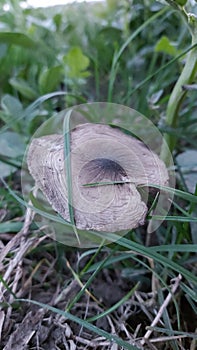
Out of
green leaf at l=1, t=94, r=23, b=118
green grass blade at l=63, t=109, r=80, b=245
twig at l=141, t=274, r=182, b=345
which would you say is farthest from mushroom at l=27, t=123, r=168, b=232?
green leaf at l=1, t=94, r=23, b=118

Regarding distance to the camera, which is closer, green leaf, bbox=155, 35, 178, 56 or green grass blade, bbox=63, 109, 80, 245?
green grass blade, bbox=63, 109, 80, 245

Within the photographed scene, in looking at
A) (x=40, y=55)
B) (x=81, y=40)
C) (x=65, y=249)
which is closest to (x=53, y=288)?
(x=65, y=249)

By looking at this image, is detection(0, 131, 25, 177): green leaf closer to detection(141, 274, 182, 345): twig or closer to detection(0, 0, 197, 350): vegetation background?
detection(0, 0, 197, 350): vegetation background

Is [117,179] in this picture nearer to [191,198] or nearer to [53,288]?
[191,198]

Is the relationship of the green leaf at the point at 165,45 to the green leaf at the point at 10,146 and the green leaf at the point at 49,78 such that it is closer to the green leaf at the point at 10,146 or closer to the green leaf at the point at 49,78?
the green leaf at the point at 49,78

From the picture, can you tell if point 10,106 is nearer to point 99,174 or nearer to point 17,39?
point 17,39
